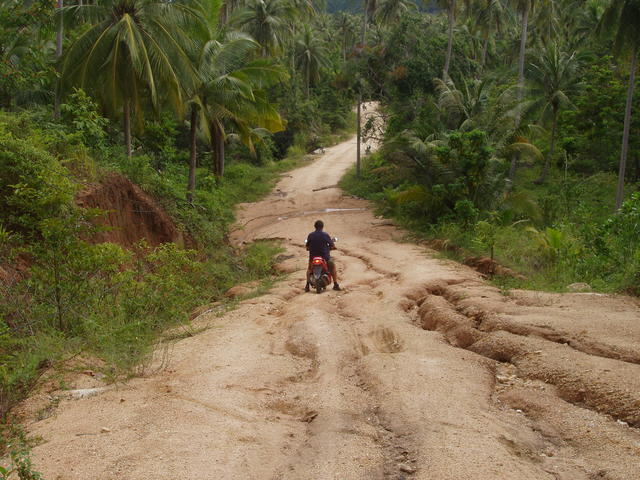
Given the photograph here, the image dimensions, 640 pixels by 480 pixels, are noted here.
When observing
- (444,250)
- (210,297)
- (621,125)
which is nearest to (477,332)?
(210,297)

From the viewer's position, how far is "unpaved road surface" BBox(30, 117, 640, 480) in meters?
3.88

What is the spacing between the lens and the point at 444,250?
1555cm

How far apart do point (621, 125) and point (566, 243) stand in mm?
19129

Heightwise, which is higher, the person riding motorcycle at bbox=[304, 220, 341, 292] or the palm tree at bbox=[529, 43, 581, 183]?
the palm tree at bbox=[529, 43, 581, 183]

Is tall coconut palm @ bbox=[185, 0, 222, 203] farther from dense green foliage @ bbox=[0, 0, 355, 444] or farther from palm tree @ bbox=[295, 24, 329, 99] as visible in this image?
palm tree @ bbox=[295, 24, 329, 99]

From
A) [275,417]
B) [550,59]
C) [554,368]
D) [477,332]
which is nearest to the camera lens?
[275,417]

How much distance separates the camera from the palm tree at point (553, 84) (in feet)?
104

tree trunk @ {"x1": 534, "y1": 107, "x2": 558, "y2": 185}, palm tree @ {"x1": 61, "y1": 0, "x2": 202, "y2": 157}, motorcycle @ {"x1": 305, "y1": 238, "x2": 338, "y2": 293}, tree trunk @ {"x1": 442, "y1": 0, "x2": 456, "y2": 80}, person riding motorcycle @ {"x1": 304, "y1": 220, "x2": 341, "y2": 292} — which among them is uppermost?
tree trunk @ {"x1": 442, "y1": 0, "x2": 456, "y2": 80}

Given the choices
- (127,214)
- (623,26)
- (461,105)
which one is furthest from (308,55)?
(127,214)

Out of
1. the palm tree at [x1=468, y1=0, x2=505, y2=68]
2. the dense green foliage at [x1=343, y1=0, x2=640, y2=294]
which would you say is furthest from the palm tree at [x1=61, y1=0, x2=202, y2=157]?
the palm tree at [x1=468, y1=0, x2=505, y2=68]

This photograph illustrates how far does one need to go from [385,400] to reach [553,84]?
31571 millimetres

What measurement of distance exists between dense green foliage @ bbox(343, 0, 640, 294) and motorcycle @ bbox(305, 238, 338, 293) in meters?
3.41

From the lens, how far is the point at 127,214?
12.9 metres

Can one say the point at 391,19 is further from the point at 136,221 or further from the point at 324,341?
the point at 324,341
